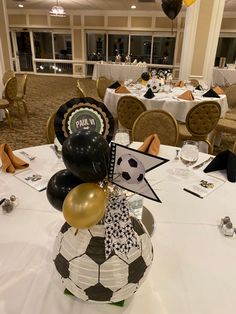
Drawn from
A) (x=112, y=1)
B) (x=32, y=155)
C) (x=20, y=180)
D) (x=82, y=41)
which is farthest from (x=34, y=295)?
(x=82, y=41)

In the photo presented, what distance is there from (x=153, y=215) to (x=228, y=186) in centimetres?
48

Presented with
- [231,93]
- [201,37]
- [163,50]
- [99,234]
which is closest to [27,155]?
[99,234]

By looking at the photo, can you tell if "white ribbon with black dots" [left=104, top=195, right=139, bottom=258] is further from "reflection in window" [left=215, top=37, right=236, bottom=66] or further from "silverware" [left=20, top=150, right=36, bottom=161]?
"reflection in window" [left=215, top=37, right=236, bottom=66]

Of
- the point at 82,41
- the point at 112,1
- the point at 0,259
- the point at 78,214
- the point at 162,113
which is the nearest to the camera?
the point at 78,214

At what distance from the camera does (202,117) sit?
2891 mm

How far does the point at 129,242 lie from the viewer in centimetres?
60

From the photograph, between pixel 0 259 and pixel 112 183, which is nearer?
pixel 112 183

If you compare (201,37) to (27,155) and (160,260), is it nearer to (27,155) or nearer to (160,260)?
(27,155)

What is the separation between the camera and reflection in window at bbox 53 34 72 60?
11281 mm

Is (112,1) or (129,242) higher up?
(112,1)

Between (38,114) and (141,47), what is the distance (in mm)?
7324

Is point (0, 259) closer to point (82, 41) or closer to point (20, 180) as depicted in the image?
point (20, 180)

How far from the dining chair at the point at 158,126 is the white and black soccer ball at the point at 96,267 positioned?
4.97 ft

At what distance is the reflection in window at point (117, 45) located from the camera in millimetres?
10852
